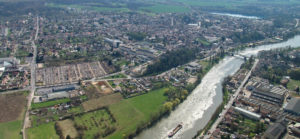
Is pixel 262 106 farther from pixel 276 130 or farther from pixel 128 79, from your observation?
pixel 128 79

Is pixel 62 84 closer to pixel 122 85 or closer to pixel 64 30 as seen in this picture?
pixel 122 85

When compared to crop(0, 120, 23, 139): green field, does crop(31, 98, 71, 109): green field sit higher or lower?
higher

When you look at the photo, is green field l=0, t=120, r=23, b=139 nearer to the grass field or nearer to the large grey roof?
the grass field

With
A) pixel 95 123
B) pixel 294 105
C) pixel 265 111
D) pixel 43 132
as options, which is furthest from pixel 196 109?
pixel 43 132

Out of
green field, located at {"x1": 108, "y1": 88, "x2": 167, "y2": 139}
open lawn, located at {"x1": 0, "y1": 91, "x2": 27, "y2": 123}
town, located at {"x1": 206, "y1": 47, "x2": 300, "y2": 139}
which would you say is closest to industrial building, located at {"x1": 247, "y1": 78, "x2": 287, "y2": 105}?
town, located at {"x1": 206, "y1": 47, "x2": 300, "y2": 139}

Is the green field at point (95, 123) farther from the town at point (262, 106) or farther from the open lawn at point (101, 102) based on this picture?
the town at point (262, 106)

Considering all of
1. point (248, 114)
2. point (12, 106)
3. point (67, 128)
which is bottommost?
point (67, 128)
